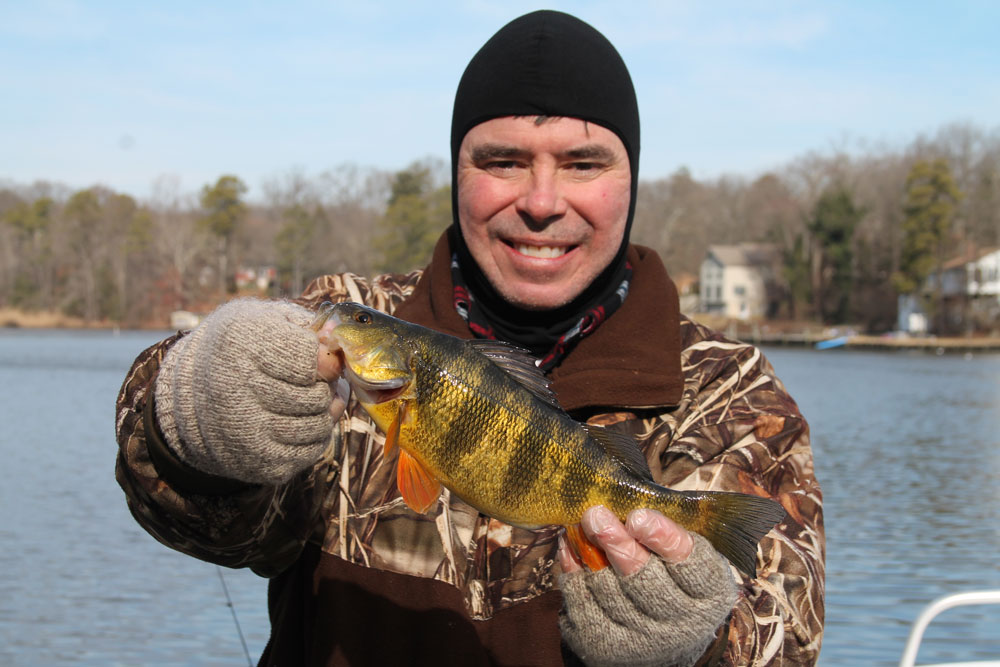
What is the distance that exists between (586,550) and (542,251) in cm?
111

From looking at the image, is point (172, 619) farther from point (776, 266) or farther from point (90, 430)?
point (776, 266)

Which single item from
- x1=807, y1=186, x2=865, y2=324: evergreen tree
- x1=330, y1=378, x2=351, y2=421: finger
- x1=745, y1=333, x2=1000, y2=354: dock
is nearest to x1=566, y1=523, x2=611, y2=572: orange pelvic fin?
x1=330, y1=378, x2=351, y2=421: finger

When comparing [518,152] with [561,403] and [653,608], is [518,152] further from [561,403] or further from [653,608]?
[653,608]

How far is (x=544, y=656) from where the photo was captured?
9.34ft

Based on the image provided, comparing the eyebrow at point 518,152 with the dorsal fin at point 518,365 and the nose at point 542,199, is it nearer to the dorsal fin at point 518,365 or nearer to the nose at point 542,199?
the nose at point 542,199

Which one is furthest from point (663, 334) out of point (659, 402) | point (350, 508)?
point (350, 508)

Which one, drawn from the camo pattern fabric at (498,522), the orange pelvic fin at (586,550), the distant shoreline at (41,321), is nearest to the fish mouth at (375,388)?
the camo pattern fabric at (498,522)

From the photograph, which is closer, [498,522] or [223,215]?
[498,522]

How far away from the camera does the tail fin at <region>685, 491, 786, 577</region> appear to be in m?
2.40

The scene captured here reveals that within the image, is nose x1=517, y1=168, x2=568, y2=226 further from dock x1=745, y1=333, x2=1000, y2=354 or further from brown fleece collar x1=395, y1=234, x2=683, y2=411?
dock x1=745, y1=333, x2=1000, y2=354

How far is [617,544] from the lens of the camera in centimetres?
232

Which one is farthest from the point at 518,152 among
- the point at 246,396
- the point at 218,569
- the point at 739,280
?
the point at 739,280

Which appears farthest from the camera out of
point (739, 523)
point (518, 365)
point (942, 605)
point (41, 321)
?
point (41, 321)

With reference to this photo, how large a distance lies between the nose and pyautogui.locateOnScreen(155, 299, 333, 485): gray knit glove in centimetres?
95
